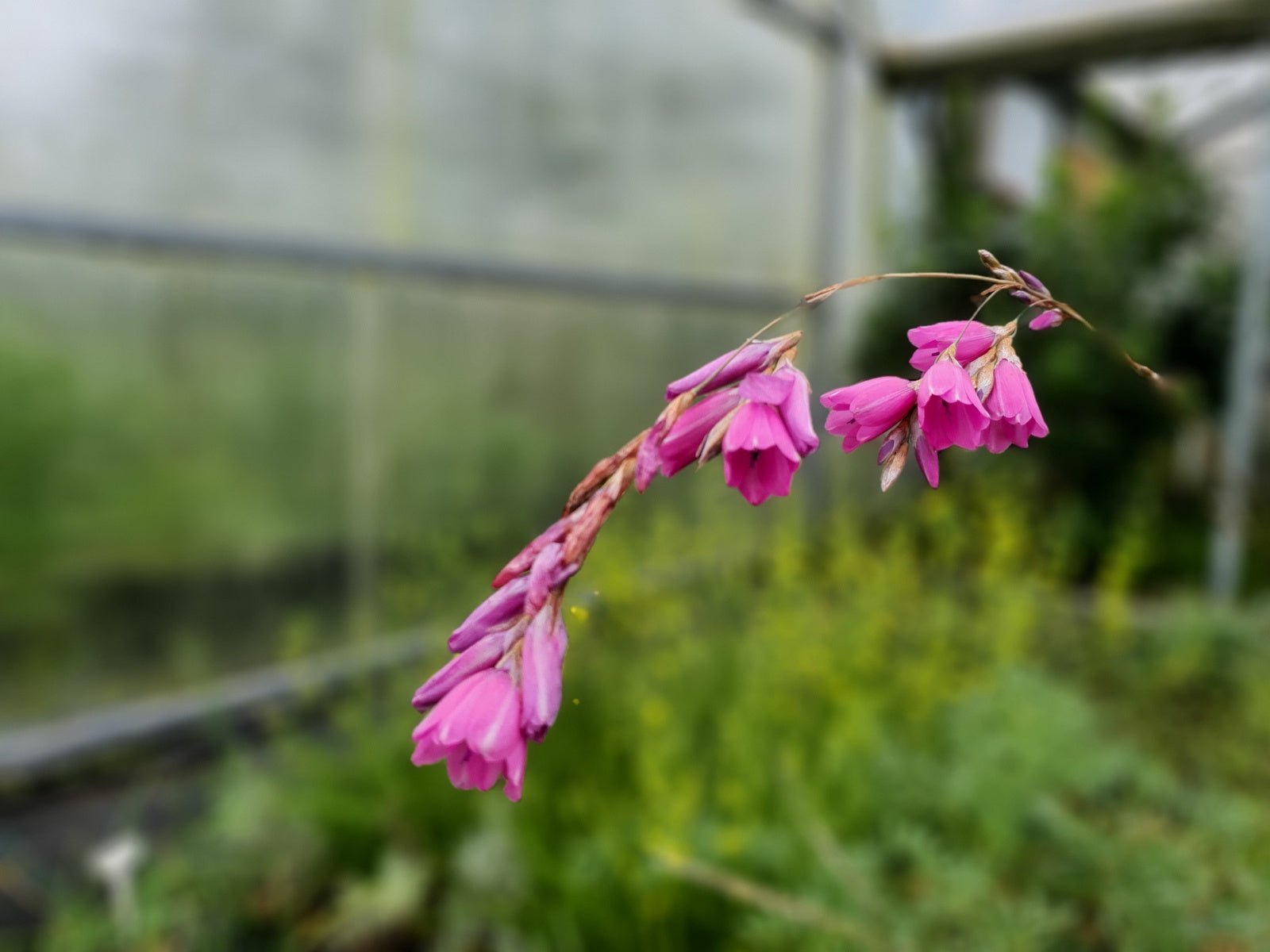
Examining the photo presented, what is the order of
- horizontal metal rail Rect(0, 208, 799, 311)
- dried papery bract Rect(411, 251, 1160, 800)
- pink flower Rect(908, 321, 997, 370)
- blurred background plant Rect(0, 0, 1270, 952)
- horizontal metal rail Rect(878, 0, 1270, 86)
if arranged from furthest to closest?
horizontal metal rail Rect(878, 0, 1270, 86) < horizontal metal rail Rect(0, 208, 799, 311) < blurred background plant Rect(0, 0, 1270, 952) < pink flower Rect(908, 321, 997, 370) < dried papery bract Rect(411, 251, 1160, 800)

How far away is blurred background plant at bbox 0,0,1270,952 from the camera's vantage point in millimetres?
1911

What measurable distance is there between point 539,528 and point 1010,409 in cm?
387

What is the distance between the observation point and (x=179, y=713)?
3.01 meters

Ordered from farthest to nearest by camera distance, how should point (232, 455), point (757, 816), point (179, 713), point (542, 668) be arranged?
point (232, 455) → point (179, 713) → point (757, 816) → point (542, 668)

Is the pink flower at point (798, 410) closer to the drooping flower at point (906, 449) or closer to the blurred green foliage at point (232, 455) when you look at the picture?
the drooping flower at point (906, 449)

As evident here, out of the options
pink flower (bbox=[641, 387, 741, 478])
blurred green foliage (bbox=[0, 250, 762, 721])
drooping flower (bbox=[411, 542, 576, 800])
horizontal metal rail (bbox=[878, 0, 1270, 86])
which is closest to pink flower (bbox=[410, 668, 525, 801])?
drooping flower (bbox=[411, 542, 576, 800])

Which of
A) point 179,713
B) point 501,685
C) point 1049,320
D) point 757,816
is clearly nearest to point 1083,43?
point 757,816

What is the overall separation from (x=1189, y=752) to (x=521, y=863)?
2222mm

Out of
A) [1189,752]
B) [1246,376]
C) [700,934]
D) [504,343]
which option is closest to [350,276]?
[504,343]

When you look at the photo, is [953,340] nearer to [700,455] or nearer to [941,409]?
[941,409]

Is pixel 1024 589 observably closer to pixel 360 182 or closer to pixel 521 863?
pixel 521 863

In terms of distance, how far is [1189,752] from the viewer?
9.91ft

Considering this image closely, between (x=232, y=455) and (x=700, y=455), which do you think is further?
(x=232, y=455)

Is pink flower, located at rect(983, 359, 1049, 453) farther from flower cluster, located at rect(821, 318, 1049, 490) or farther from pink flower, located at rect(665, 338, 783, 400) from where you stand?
pink flower, located at rect(665, 338, 783, 400)
